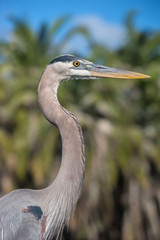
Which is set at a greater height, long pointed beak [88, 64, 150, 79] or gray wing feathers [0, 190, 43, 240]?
long pointed beak [88, 64, 150, 79]

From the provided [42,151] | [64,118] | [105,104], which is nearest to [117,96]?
[105,104]

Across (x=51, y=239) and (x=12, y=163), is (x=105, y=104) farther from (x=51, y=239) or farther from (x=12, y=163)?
(x=51, y=239)

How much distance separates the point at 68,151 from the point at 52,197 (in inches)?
19.0

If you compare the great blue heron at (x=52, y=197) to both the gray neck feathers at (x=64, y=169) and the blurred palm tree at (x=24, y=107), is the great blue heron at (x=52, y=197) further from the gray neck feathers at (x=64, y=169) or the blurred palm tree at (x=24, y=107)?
the blurred palm tree at (x=24, y=107)

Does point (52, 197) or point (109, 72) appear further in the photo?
point (109, 72)

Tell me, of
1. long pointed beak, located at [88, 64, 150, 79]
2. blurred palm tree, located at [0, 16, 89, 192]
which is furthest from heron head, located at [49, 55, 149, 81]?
blurred palm tree, located at [0, 16, 89, 192]

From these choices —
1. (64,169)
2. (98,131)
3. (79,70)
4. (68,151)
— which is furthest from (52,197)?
(98,131)

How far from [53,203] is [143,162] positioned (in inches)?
355

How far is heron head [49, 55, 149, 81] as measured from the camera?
4.07m

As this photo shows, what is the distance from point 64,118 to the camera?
3.84 m

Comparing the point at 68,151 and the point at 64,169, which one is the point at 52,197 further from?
the point at 68,151

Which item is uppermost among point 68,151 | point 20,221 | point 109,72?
point 109,72

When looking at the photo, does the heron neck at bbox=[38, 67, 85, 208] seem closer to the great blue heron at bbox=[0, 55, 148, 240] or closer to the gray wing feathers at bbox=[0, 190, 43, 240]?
the great blue heron at bbox=[0, 55, 148, 240]

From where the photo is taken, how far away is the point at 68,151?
3.79 m
